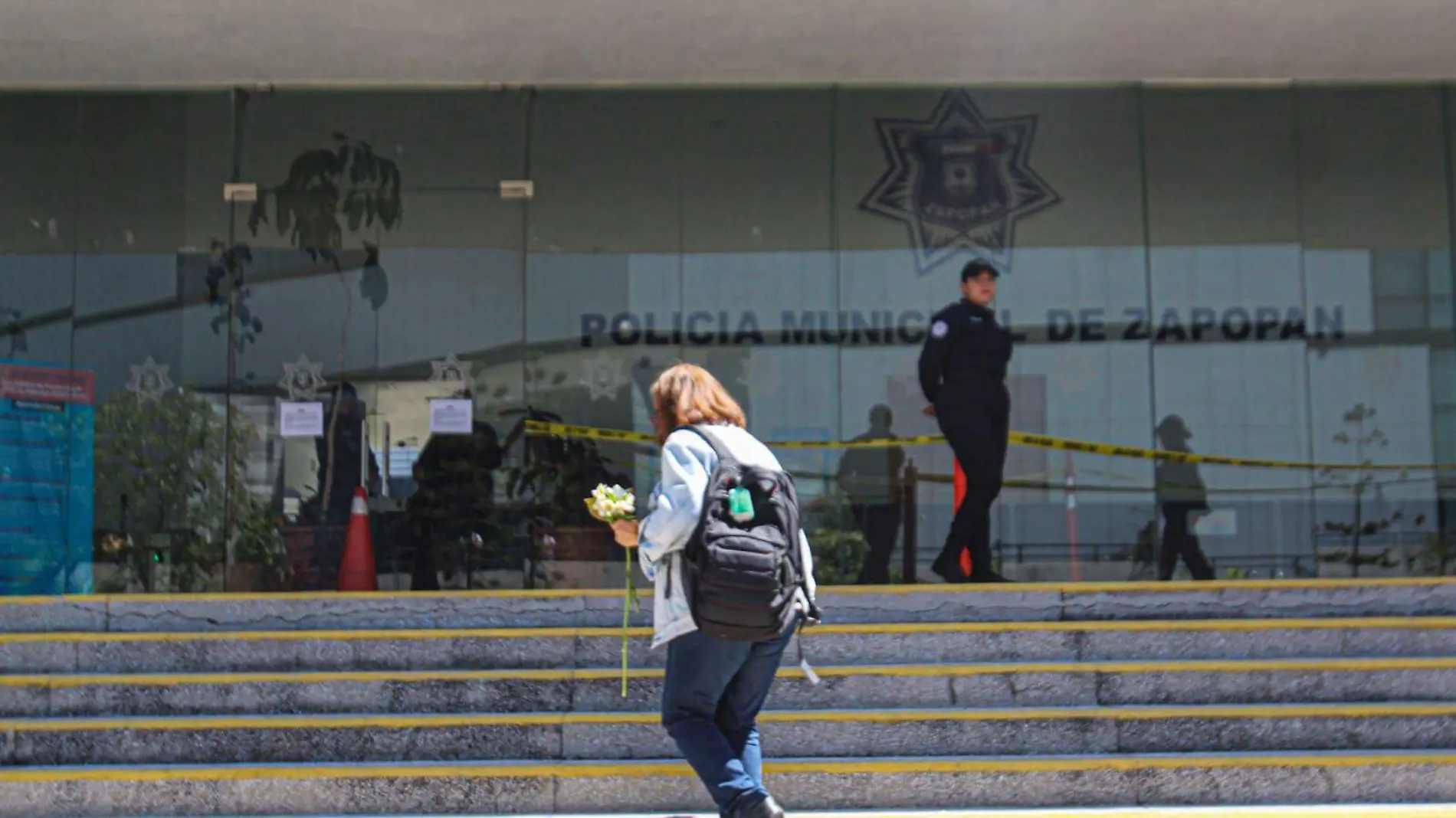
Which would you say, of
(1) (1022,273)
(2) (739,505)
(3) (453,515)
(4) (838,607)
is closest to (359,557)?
(3) (453,515)

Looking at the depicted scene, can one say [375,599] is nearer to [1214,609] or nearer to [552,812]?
[552,812]

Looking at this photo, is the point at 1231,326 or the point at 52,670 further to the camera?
the point at 1231,326

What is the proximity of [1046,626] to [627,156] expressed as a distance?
4823 millimetres

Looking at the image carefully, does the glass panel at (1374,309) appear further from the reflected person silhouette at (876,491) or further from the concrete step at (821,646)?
the reflected person silhouette at (876,491)

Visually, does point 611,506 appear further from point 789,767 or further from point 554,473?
point 554,473

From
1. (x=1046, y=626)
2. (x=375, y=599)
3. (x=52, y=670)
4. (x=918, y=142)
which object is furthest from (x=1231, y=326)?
(x=52, y=670)

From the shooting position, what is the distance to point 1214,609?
832cm

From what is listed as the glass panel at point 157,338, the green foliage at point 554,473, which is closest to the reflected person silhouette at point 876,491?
the green foliage at point 554,473

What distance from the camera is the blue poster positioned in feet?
34.9

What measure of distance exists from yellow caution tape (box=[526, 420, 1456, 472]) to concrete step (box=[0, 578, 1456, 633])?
2230mm

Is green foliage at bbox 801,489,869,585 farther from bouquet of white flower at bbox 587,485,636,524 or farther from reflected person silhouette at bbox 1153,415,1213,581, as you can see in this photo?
bouquet of white flower at bbox 587,485,636,524

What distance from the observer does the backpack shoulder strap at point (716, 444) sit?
17.2 feet

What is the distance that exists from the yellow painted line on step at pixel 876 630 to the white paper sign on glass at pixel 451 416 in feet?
8.73

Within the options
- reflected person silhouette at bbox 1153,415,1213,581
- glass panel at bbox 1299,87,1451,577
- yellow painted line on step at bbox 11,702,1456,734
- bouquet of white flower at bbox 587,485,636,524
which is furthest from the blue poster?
glass panel at bbox 1299,87,1451,577
